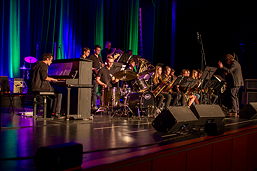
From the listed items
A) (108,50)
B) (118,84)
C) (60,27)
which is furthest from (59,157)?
(60,27)

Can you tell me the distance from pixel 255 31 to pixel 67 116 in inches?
383

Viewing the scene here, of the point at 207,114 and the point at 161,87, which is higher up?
the point at 161,87

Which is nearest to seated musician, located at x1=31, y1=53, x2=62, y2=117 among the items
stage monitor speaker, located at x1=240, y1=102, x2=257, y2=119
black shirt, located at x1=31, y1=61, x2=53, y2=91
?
black shirt, located at x1=31, y1=61, x2=53, y2=91

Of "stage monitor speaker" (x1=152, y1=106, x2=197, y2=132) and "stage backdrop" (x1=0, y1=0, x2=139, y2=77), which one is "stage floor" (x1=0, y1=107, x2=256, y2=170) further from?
"stage backdrop" (x1=0, y1=0, x2=139, y2=77)

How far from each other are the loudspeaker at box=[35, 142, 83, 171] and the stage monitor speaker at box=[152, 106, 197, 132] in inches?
91.2

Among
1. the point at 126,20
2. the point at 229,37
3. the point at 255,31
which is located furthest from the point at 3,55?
the point at 255,31

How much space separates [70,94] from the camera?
7.11 m

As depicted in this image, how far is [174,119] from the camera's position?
14.5ft

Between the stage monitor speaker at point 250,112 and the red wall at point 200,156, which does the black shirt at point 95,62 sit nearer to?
the stage monitor speaker at point 250,112

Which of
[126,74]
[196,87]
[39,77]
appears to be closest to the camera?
[39,77]

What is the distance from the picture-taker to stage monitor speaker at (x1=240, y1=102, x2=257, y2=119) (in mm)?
7171

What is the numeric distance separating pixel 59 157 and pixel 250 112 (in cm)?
612

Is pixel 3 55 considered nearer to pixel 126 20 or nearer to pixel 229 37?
pixel 126 20

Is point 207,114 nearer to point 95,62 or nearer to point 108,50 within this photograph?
point 95,62
